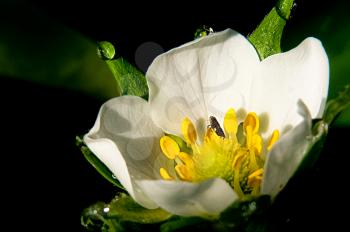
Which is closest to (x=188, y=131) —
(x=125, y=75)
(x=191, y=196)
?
(x=125, y=75)

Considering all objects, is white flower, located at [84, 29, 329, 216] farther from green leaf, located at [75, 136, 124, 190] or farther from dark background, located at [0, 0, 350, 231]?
dark background, located at [0, 0, 350, 231]

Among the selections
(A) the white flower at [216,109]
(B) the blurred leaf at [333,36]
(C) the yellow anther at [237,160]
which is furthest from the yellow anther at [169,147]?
(B) the blurred leaf at [333,36]

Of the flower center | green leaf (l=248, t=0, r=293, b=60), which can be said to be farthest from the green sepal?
green leaf (l=248, t=0, r=293, b=60)

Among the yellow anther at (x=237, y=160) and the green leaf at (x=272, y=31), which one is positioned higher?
the green leaf at (x=272, y=31)

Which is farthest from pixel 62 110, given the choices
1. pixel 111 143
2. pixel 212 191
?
pixel 212 191

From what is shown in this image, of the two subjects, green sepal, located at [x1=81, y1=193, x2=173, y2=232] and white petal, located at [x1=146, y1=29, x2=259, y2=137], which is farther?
white petal, located at [x1=146, y1=29, x2=259, y2=137]

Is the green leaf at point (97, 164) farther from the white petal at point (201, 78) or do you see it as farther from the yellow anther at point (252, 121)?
the yellow anther at point (252, 121)
